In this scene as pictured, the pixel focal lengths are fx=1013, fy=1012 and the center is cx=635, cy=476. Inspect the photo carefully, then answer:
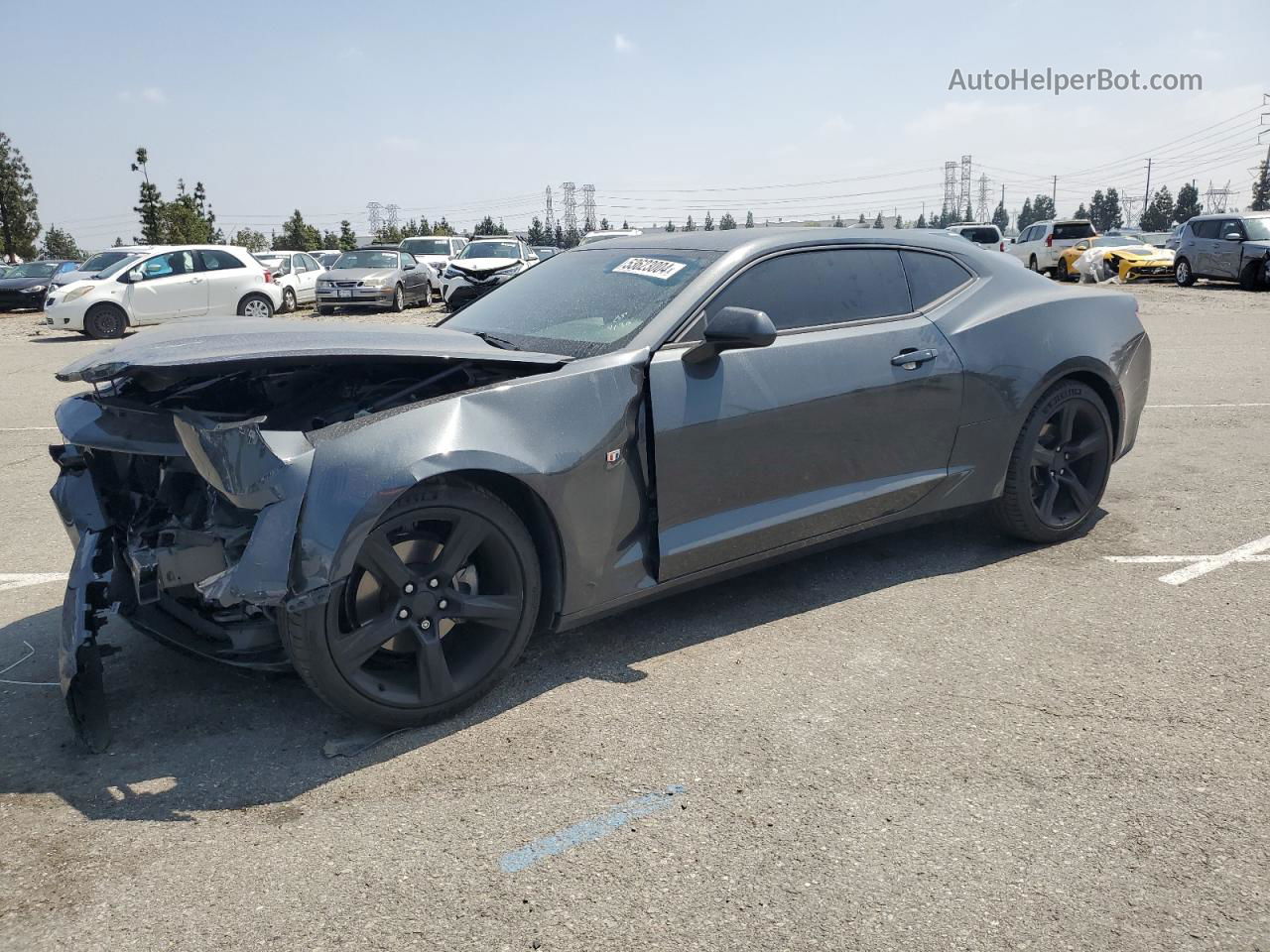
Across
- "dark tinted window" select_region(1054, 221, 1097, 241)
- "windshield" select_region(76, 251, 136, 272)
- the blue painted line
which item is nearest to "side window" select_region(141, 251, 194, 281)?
"windshield" select_region(76, 251, 136, 272)

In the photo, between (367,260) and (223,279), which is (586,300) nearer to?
(223,279)

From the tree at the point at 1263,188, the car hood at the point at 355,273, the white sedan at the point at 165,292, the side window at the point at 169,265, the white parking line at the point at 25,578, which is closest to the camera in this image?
the white parking line at the point at 25,578

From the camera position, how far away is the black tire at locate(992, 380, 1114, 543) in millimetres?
4672

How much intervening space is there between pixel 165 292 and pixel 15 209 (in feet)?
156

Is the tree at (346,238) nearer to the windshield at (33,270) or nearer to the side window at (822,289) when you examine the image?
the windshield at (33,270)

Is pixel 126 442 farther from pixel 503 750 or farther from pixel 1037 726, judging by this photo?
pixel 1037 726

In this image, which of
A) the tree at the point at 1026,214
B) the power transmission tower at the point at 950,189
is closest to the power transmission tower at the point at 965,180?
the power transmission tower at the point at 950,189

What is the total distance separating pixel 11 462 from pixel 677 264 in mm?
5644

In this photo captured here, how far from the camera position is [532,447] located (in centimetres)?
326

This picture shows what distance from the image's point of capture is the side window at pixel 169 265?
18.7 metres

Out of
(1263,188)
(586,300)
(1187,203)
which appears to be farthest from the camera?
(1187,203)

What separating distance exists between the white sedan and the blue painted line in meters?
18.1

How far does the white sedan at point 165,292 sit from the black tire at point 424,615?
17338mm

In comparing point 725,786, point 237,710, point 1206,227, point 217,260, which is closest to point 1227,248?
point 1206,227
